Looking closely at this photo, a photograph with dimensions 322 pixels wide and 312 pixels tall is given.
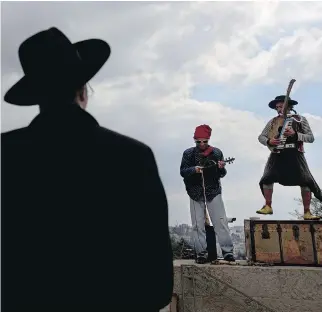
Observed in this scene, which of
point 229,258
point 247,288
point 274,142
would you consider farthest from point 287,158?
point 247,288

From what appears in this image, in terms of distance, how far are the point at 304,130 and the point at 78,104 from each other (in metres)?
5.65

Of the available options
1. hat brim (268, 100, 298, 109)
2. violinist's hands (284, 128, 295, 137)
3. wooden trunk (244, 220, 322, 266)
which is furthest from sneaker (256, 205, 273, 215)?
hat brim (268, 100, 298, 109)

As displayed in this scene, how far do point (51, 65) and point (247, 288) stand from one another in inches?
193

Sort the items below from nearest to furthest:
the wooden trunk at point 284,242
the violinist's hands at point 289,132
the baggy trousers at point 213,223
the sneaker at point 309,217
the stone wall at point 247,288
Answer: the stone wall at point 247,288, the wooden trunk at point 284,242, the sneaker at point 309,217, the baggy trousers at point 213,223, the violinist's hands at point 289,132

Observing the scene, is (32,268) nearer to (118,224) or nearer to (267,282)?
(118,224)

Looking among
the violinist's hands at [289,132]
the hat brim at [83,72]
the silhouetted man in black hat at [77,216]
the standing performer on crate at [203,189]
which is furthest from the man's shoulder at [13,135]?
the violinist's hands at [289,132]

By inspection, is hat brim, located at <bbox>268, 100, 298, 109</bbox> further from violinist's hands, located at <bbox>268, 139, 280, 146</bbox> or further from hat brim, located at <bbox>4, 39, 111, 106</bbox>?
hat brim, located at <bbox>4, 39, 111, 106</bbox>

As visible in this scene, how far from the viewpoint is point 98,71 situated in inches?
59.9

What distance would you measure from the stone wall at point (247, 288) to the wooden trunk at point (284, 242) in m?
0.31

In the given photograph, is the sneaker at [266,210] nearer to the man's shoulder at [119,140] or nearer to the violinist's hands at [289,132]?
the violinist's hands at [289,132]

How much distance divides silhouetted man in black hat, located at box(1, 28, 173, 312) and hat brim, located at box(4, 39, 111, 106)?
6 cm

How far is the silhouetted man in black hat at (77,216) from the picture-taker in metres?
1.27

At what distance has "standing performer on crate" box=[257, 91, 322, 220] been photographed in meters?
6.43

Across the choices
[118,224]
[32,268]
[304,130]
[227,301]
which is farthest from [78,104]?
[304,130]
